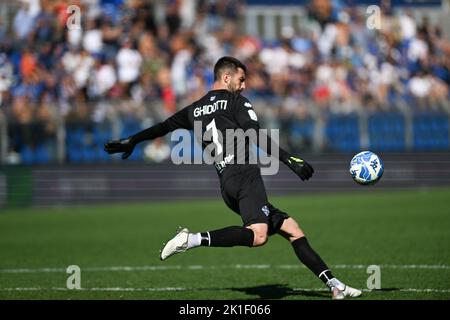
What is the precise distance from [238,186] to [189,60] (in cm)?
1464

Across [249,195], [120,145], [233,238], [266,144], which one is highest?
[120,145]

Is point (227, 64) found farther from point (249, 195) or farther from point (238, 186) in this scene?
point (249, 195)

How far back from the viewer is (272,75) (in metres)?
23.5

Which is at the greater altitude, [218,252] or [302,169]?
[302,169]

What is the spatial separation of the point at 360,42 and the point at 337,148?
14.5 feet

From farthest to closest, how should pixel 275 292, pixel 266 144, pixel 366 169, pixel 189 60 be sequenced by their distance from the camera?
pixel 189 60, pixel 275 292, pixel 366 169, pixel 266 144

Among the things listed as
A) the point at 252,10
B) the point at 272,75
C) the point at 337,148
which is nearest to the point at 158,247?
the point at 337,148

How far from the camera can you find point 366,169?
29.2 feet

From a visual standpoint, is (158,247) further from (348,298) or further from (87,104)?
(87,104)

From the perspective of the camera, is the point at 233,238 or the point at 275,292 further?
the point at 275,292

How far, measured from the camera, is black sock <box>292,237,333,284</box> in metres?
8.60

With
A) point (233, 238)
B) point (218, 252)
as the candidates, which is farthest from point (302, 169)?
point (218, 252)

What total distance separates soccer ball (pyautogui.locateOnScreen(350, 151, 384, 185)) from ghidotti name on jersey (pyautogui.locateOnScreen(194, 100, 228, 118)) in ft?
4.70

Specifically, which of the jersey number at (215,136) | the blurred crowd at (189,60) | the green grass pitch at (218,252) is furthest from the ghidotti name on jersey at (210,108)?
the blurred crowd at (189,60)
